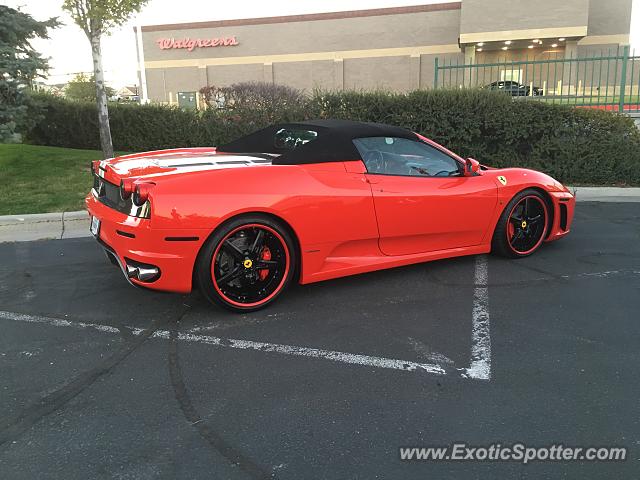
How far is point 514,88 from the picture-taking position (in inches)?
424

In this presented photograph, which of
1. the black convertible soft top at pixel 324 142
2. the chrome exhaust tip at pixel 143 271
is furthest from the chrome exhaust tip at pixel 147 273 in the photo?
the black convertible soft top at pixel 324 142

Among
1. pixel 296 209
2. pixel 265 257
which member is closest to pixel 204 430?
pixel 265 257

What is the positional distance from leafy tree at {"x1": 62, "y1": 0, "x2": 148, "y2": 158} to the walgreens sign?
35.0m

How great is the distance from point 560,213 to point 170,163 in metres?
3.89

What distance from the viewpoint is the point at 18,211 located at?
7.01 metres

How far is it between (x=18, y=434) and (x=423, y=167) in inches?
141

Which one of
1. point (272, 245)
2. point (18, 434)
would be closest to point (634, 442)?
point (272, 245)

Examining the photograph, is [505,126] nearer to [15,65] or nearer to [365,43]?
[15,65]

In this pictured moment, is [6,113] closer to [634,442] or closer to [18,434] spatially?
[18,434]

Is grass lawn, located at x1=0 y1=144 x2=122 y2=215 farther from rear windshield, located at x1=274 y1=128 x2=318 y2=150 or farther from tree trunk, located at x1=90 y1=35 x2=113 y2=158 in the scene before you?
rear windshield, located at x1=274 y1=128 x2=318 y2=150

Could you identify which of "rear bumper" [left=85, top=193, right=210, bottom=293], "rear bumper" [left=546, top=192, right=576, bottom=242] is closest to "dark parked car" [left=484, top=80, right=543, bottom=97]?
"rear bumper" [left=546, top=192, right=576, bottom=242]

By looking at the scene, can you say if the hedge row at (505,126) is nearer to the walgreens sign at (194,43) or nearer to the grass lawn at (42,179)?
the grass lawn at (42,179)

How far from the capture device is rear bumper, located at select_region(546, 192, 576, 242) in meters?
5.48

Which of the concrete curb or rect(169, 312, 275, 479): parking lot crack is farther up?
the concrete curb
